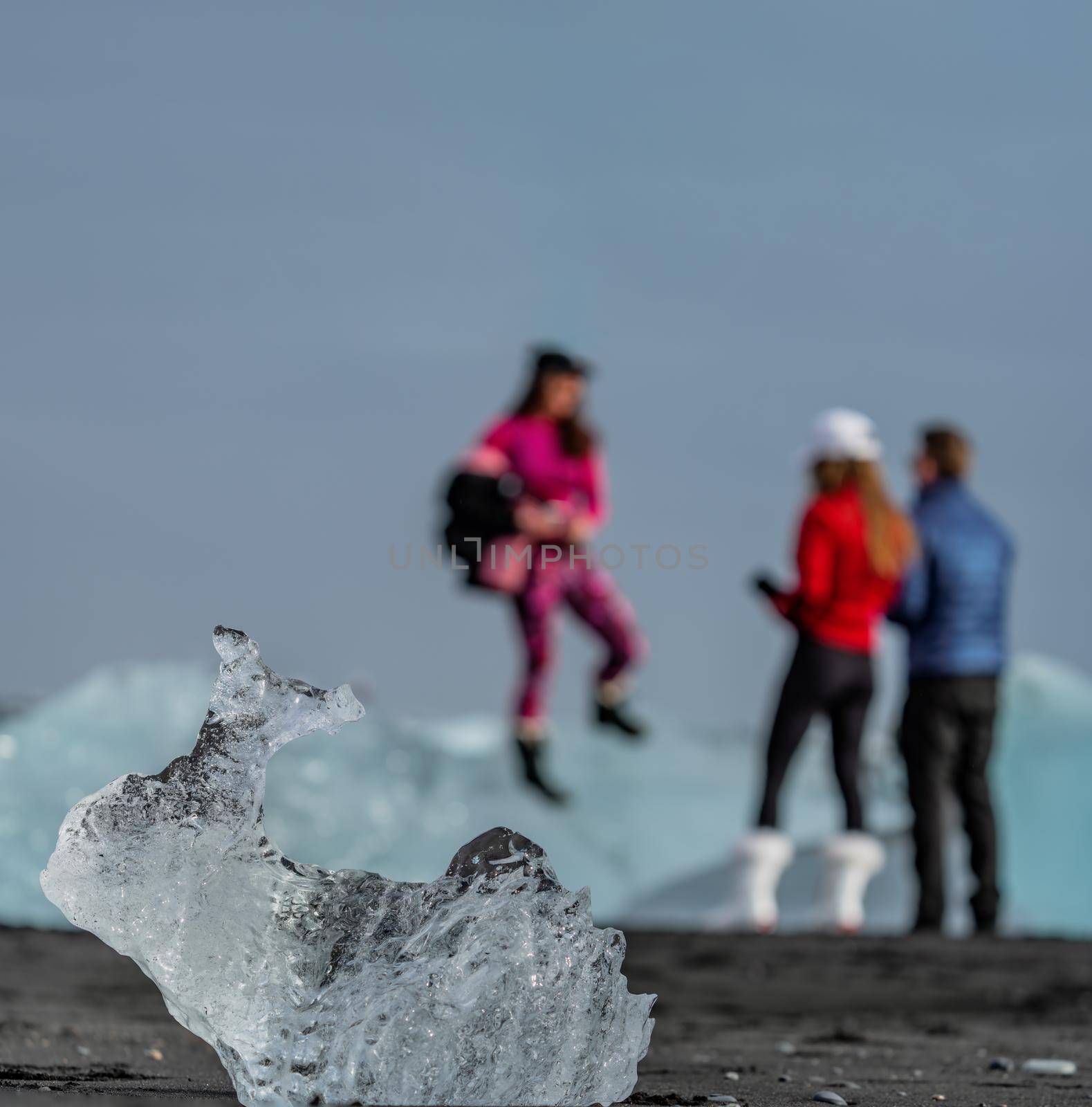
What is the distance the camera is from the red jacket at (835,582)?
7.91 metres

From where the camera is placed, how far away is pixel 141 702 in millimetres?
11641

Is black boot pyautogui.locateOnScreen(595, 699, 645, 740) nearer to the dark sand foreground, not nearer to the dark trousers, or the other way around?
the dark sand foreground

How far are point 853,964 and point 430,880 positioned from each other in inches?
166

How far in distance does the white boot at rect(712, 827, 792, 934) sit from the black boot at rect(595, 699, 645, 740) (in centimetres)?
204

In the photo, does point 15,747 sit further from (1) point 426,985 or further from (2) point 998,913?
(1) point 426,985

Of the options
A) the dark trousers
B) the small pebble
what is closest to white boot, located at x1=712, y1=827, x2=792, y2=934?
the dark trousers

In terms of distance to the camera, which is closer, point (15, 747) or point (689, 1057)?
point (689, 1057)

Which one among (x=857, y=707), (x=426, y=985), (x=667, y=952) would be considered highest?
(x=857, y=707)

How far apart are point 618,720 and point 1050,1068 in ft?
19.4

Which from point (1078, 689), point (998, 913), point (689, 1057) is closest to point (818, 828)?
point (1078, 689)

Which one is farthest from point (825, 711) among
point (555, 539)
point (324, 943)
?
point (324, 943)

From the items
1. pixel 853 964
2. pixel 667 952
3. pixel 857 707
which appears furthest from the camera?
pixel 857 707

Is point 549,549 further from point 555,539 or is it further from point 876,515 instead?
point 876,515

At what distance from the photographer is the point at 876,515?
26.1 ft
